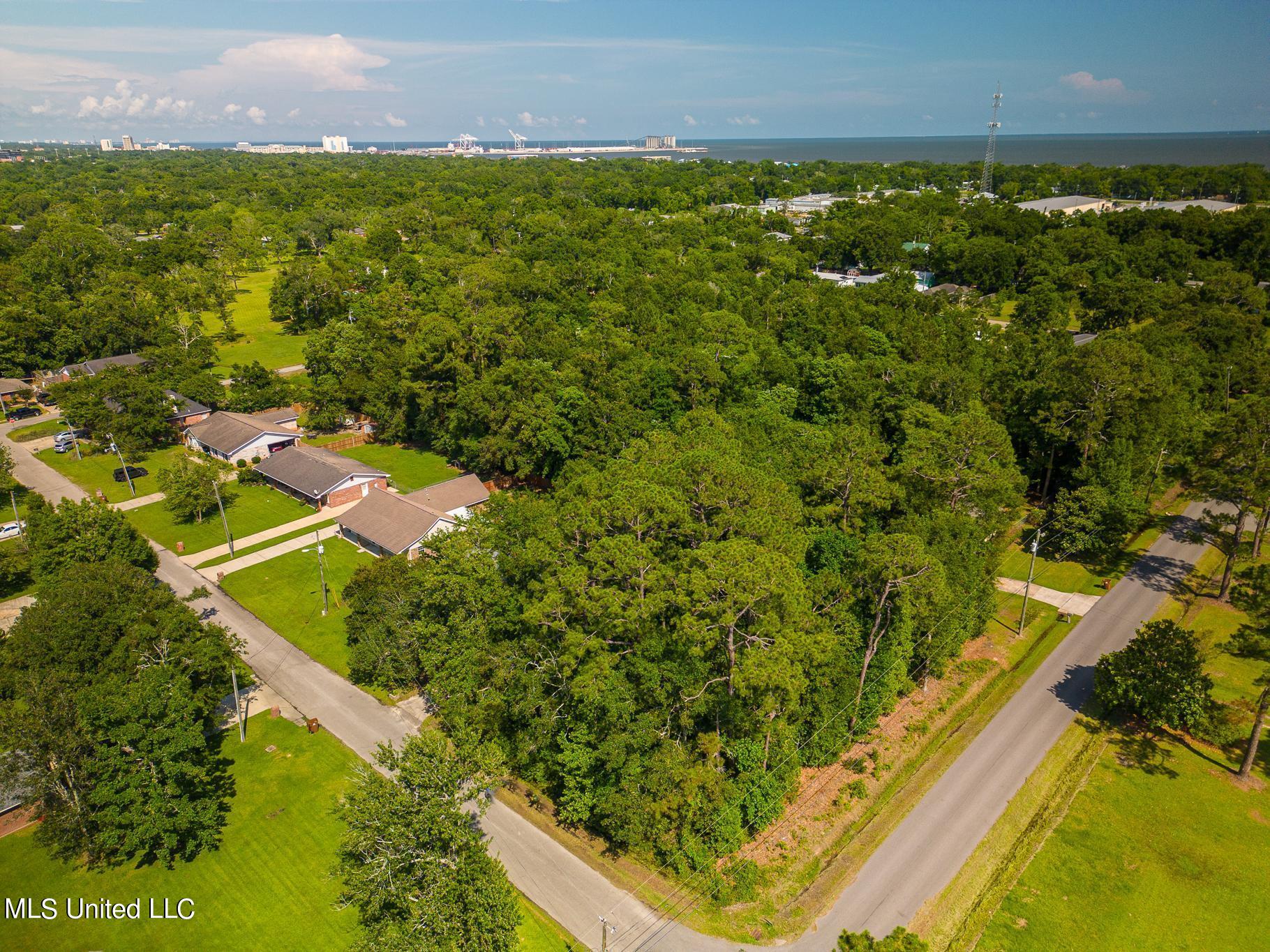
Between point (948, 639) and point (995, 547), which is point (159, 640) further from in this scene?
point (995, 547)

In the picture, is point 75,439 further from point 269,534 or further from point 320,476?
point 269,534

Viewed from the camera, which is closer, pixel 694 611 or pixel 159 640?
pixel 694 611

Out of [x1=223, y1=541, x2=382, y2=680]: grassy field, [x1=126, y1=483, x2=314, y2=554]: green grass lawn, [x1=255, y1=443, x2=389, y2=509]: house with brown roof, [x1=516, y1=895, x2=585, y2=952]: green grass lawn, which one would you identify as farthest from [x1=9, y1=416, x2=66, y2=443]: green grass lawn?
[x1=516, y1=895, x2=585, y2=952]: green grass lawn

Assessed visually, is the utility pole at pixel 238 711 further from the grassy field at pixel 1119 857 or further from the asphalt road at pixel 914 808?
the grassy field at pixel 1119 857

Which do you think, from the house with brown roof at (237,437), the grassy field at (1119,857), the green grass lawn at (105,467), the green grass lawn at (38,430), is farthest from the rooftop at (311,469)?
the grassy field at (1119,857)

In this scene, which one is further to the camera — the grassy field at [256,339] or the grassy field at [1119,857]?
the grassy field at [256,339]

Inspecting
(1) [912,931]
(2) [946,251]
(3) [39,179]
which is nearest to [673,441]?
(1) [912,931]
